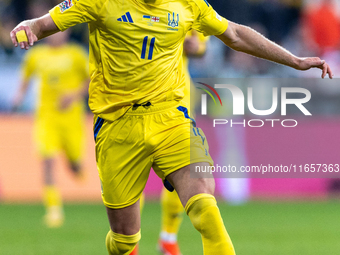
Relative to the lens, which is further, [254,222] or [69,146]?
[69,146]

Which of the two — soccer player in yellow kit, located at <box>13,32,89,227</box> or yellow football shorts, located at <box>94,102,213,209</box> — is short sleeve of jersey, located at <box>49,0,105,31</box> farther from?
soccer player in yellow kit, located at <box>13,32,89,227</box>

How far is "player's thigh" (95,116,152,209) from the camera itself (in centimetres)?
459

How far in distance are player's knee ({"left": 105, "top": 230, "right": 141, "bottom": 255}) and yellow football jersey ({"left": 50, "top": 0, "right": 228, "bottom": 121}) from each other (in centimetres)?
98

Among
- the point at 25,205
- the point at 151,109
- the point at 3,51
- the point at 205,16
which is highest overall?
the point at 205,16

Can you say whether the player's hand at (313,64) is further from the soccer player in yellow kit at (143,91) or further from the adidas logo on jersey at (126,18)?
the adidas logo on jersey at (126,18)

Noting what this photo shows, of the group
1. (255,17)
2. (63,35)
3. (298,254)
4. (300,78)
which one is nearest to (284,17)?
(255,17)

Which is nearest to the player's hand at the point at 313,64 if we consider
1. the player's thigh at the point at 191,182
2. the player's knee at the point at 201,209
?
the player's thigh at the point at 191,182

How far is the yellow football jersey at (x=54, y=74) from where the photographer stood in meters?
9.70

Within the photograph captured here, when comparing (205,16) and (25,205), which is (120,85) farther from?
(25,205)

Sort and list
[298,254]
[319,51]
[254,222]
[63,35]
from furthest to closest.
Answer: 1. [319,51]
2. [63,35]
3. [254,222]
4. [298,254]

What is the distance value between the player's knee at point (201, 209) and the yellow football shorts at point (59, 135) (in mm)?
5584

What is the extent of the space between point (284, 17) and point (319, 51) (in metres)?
1.28

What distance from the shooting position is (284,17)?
44.7 feet

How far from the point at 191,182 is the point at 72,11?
147 cm
